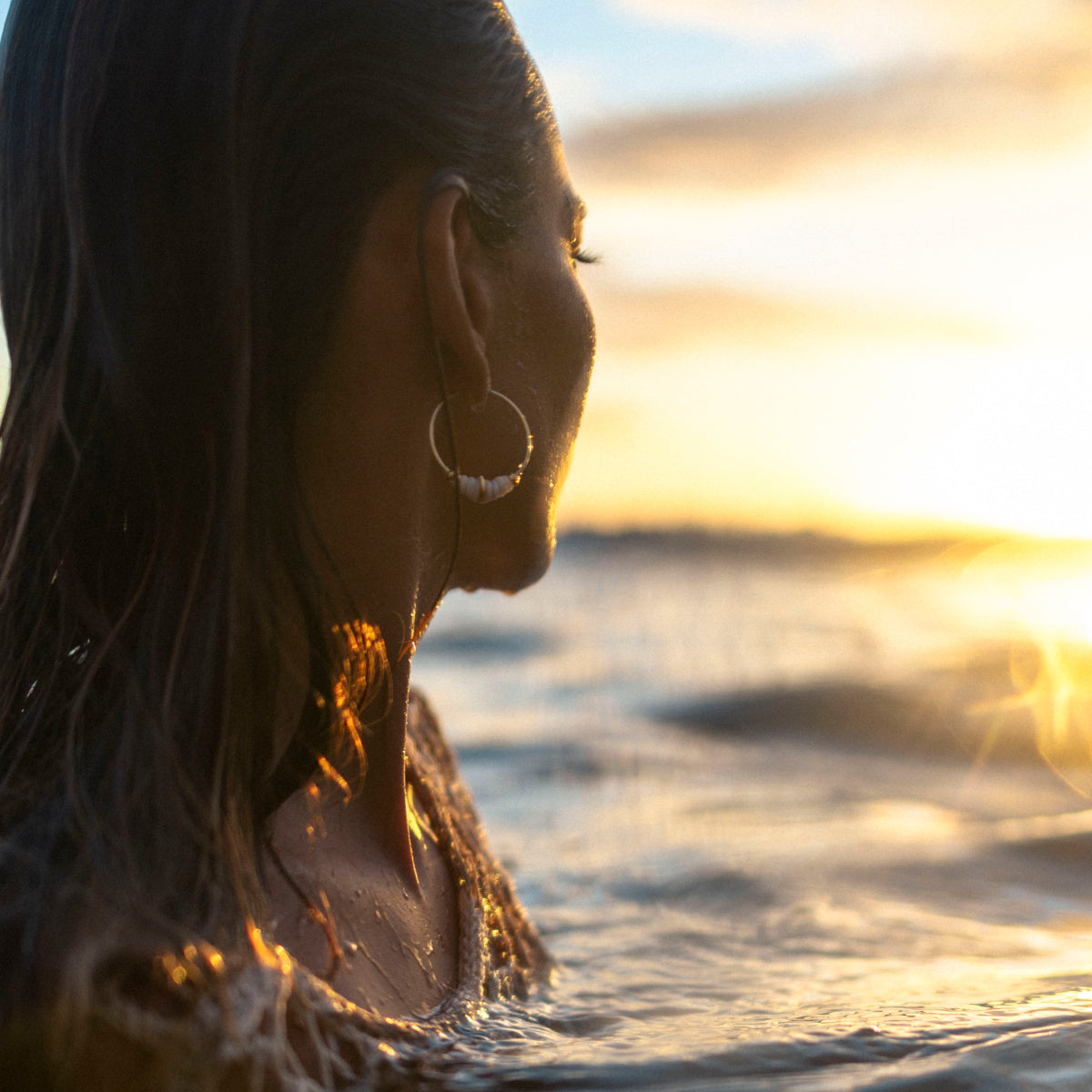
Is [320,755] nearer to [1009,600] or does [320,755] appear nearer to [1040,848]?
[1040,848]

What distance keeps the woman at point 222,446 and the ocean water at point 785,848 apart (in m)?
0.46

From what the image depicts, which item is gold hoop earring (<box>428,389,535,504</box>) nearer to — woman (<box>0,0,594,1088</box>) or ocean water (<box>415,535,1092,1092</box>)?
woman (<box>0,0,594,1088</box>)

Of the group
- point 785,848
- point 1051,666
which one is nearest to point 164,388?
point 785,848

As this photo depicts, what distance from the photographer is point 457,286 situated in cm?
167

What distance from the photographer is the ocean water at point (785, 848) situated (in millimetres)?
1915

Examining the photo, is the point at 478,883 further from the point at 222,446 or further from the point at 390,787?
the point at 222,446

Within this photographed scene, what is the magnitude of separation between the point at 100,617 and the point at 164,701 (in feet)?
0.50

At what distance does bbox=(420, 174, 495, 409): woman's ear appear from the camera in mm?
1625

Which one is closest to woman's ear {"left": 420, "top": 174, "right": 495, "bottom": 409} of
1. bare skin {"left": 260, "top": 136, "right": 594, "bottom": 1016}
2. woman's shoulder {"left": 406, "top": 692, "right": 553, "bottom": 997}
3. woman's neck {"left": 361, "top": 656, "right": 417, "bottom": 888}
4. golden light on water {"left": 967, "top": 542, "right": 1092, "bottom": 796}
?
bare skin {"left": 260, "top": 136, "right": 594, "bottom": 1016}

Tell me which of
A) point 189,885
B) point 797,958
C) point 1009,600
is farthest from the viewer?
point 1009,600

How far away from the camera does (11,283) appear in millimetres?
1553

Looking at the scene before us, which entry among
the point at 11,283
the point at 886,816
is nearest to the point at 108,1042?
the point at 11,283

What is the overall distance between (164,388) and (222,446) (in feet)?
0.31

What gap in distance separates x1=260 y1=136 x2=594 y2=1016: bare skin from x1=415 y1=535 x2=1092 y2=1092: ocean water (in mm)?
218
